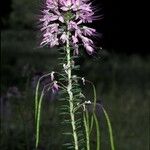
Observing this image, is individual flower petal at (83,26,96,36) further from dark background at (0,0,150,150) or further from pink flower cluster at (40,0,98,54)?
dark background at (0,0,150,150)

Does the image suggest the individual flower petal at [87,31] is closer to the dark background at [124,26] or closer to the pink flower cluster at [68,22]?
the pink flower cluster at [68,22]

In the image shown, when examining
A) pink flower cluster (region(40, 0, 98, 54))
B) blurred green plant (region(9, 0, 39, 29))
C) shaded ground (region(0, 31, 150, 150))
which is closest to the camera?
pink flower cluster (region(40, 0, 98, 54))

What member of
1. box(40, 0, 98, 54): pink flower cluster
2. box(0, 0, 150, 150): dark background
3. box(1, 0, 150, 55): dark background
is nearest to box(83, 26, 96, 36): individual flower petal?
box(40, 0, 98, 54): pink flower cluster

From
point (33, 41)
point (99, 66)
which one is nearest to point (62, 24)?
point (33, 41)

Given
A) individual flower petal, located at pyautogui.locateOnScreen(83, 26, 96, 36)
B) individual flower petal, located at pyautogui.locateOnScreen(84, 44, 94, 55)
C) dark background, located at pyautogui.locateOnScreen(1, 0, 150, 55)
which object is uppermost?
dark background, located at pyautogui.locateOnScreen(1, 0, 150, 55)

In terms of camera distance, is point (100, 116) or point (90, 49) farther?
point (100, 116)

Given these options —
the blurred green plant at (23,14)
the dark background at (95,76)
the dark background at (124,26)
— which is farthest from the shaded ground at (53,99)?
the dark background at (124,26)

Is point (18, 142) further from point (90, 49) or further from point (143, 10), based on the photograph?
point (143, 10)
